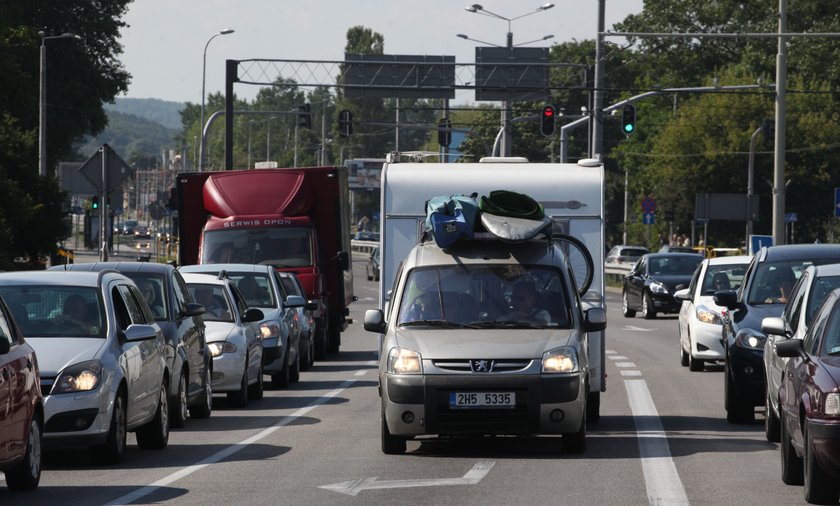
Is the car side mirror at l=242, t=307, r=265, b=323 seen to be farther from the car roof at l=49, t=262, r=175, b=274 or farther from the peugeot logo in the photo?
the peugeot logo

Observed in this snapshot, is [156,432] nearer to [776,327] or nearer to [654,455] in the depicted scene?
[654,455]

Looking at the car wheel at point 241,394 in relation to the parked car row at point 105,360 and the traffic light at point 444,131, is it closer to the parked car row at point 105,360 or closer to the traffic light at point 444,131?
the parked car row at point 105,360

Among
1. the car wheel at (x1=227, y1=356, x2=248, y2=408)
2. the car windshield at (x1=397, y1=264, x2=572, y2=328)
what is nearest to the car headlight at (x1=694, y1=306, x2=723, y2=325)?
the car wheel at (x1=227, y1=356, x2=248, y2=408)

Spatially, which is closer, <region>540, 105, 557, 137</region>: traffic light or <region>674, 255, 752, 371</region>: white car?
<region>674, 255, 752, 371</region>: white car

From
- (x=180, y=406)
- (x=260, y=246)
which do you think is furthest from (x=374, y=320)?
(x=260, y=246)

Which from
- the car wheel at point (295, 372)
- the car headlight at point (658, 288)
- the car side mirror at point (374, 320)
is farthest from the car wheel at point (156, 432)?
the car headlight at point (658, 288)

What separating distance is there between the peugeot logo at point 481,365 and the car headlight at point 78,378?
288 centimetres

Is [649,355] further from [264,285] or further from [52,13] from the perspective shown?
[52,13]

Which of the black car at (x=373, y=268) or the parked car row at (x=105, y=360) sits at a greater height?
the parked car row at (x=105, y=360)

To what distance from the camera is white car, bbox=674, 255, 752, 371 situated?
25.0 meters

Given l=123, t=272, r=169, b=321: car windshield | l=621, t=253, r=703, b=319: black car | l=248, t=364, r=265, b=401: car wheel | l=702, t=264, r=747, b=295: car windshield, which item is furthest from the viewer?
l=621, t=253, r=703, b=319: black car

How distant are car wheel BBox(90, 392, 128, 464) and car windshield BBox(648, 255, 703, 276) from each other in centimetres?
2932

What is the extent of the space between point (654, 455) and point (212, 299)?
8574 millimetres

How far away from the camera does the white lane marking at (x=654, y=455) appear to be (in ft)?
38.5
